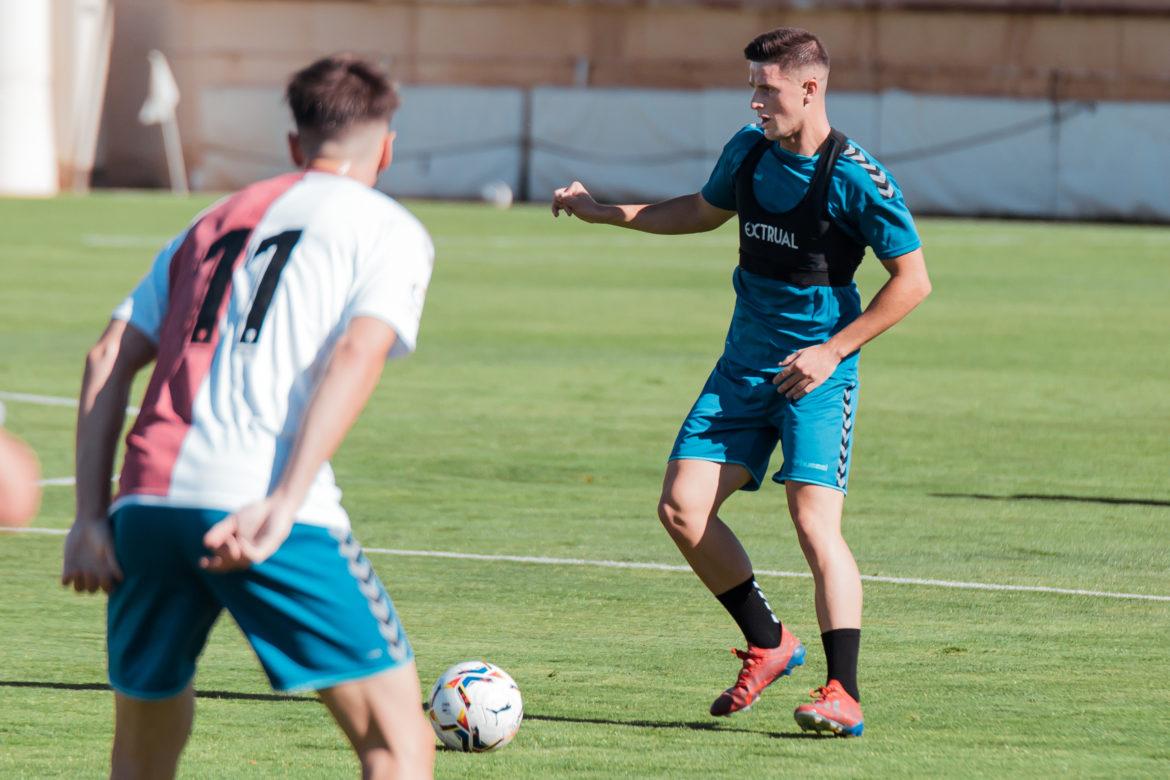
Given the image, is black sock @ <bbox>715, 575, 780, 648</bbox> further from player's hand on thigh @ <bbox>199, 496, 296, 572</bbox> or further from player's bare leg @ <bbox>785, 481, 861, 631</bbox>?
player's hand on thigh @ <bbox>199, 496, 296, 572</bbox>

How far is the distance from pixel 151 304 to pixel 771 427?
2.99m

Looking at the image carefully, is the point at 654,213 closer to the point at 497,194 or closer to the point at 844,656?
the point at 844,656

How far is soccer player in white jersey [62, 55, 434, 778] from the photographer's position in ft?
13.9

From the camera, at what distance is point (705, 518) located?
6934 millimetres

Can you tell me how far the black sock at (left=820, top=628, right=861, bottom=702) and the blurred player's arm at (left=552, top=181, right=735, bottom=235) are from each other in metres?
1.54

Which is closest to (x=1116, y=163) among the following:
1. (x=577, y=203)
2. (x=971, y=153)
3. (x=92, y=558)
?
(x=971, y=153)

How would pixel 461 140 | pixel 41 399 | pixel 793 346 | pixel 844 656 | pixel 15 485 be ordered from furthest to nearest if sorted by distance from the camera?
pixel 461 140 < pixel 41 399 < pixel 793 346 < pixel 844 656 < pixel 15 485

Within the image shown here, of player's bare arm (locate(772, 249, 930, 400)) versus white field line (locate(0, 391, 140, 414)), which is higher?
player's bare arm (locate(772, 249, 930, 400))

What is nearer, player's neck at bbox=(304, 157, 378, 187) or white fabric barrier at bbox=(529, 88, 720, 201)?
player's neck at bbox=(304, 157, 378, 187)

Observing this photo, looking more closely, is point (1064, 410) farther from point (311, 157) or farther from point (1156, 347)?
point (311, 157)

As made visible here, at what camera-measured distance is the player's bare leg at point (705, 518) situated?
692 centimetres

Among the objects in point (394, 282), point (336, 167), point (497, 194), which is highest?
point (336, 167)

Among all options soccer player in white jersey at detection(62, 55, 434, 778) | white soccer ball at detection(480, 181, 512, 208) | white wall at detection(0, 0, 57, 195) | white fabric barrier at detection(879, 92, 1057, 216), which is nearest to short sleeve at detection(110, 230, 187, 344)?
soccer player in white jersey at detection(62, 55, 434, 778)

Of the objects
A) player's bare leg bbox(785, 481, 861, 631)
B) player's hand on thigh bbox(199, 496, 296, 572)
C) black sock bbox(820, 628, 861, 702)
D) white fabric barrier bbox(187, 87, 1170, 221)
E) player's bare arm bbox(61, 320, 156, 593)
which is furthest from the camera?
white fabric barrier bbox(187, 87, 1170, 221)
